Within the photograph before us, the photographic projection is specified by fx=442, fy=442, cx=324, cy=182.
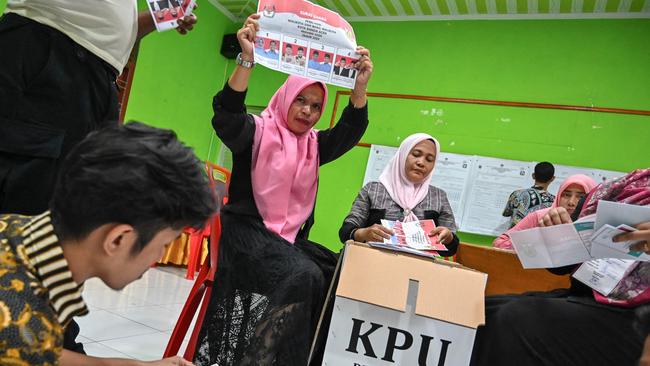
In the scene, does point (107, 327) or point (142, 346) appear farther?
point (107, 327)

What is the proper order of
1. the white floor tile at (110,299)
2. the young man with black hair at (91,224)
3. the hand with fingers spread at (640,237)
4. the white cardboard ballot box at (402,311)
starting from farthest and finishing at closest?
the white floor tile at (110,299) < the white cardboard ballot box at (402,311) < the hand with fingers spread at (640,237) < the young man with black hair at (91,224)

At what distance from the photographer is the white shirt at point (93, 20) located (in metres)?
1.04

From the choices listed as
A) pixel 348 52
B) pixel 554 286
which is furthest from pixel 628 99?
pixel 348 52

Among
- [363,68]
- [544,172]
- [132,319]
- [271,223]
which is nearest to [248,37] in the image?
[363,68]

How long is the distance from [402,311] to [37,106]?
103 centimetres

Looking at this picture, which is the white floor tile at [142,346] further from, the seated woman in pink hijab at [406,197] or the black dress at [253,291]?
the seated woman in pink hijab at [406,197]

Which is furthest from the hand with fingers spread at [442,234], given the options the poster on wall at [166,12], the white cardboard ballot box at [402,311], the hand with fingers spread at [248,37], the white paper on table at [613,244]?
the poster on wall at [166,12]

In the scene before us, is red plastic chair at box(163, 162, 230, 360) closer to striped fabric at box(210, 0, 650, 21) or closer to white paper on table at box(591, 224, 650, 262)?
white paper on table at box(591, 224, 650, 262)

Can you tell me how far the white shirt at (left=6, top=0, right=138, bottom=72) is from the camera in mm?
1045

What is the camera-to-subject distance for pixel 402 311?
3.89 ft

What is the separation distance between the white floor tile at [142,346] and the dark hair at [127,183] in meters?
1.30

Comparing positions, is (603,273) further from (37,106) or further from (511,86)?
(511,86)

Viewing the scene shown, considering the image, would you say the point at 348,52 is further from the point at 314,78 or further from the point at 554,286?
the point at 554,286

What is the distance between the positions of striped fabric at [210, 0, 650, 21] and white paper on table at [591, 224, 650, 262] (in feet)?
11.2
